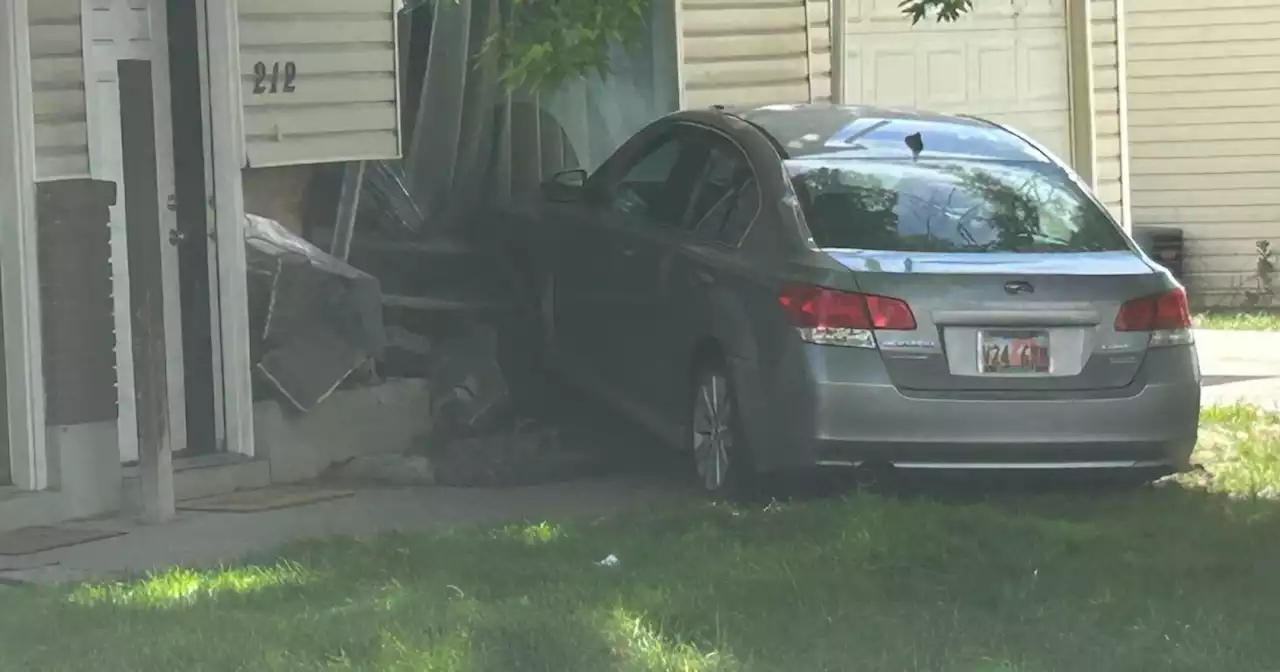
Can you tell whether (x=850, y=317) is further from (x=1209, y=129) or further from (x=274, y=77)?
(x=1209, y=129)

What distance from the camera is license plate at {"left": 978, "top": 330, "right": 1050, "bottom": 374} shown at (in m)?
7.05

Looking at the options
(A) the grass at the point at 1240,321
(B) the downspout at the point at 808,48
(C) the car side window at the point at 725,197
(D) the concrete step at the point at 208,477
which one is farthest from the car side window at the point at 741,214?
(A) the grass at the point at 1240,321

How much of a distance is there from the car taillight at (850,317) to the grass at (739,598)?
26.4 inches

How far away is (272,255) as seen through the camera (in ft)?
28.2

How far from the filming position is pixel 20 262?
755 centimetres

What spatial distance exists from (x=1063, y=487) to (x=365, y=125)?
12.4 ft

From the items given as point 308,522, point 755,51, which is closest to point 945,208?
point 308,522

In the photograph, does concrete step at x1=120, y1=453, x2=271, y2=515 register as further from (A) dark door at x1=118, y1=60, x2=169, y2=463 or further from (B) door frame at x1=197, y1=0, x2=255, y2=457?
(A) dark door at x1=118, y1=60, x2=169, y2=463

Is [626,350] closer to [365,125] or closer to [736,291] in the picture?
[736,291]

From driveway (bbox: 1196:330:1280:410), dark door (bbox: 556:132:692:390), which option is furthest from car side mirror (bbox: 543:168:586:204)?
driveway (bbox: 1196:330:1280:410)

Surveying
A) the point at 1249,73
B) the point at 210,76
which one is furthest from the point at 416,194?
the point at 1249,73

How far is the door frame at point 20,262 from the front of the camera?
24.5ft

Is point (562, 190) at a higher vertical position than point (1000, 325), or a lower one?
higher

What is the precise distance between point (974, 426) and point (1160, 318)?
925mm
